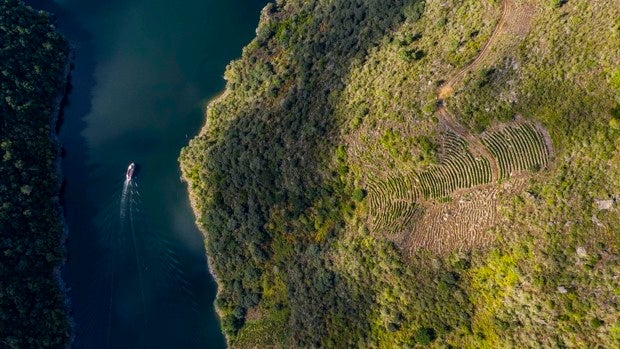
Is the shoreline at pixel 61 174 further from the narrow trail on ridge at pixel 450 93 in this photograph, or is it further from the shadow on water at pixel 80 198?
the narrow trail on ridge at pixel 450 93

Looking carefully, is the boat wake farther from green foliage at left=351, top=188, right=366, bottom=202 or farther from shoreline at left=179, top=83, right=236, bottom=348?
green foliage at left=351, top=188, right=366, bottom=202

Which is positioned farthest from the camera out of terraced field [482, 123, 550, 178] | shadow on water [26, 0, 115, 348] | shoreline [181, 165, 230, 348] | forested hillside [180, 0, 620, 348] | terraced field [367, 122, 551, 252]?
shadow on water [26, 0, 115, 348]

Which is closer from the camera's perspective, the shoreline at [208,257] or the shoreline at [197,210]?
the shoreline at [208,257]

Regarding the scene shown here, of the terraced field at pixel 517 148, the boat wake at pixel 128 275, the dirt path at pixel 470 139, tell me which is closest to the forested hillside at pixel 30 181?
the boat wake at pixel 128 275


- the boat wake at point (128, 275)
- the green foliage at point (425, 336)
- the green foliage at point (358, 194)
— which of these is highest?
the boat wake at point (128, 275)

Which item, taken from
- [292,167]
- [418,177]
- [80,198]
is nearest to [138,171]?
[80,198]

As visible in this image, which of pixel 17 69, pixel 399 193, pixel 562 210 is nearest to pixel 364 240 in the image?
pixel 399 193

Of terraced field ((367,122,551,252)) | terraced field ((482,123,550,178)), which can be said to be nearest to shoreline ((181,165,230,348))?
terraced field ((367,122,551,252))
